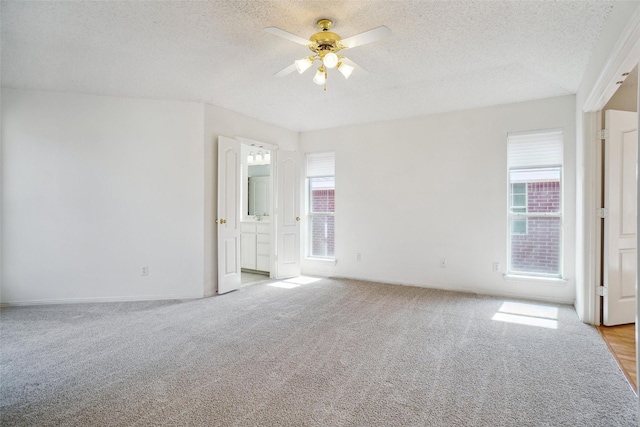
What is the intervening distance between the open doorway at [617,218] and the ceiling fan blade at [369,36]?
2649 millimetres

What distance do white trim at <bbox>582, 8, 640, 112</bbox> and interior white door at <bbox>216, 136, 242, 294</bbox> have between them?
412 centimetres

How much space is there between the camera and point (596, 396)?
2066mm

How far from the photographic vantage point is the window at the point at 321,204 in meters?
5.91

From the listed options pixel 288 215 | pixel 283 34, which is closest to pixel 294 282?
pixel 288 215

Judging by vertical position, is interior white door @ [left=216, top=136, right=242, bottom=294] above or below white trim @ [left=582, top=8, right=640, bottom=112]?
Result: below

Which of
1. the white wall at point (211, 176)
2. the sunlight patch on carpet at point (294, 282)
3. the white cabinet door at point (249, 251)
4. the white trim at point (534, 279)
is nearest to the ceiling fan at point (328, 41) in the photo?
the white wall at point (211, 176)

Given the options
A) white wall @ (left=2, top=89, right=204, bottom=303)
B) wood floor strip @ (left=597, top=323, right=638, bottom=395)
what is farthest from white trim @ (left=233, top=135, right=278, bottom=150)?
wood floor strip @ (left=597, top=323, right=638, bottom=395)

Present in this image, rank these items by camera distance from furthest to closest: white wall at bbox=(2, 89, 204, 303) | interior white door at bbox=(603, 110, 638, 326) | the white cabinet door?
the white cabinet door, white wall at bbox=(2, 89, 204, 303), interior white door at bbox=(603, 110, 638, 326)

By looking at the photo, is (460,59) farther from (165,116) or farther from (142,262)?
(142,262)

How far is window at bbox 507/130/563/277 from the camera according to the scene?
4.23 metres

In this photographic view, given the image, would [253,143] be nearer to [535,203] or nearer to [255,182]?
[255,182]

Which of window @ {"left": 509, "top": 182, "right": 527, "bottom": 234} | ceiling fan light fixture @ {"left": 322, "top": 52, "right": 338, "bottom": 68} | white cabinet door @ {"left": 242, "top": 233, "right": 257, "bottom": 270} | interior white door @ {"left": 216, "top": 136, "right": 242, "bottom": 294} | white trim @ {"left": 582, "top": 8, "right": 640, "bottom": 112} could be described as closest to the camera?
white trim @ {"left": 582, "top": 8, "right": 640, "bottom": 112}

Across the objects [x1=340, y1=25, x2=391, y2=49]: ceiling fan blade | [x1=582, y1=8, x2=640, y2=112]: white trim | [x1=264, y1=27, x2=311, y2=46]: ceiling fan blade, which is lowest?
[x1=582, y1=8, x2=640, y2=112]: white trim

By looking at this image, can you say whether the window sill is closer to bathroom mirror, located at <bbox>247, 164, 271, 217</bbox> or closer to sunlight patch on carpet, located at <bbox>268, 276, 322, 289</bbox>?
sunlight patch on carpet, located at <bbox>268, 276, 322, 289</bbox>
